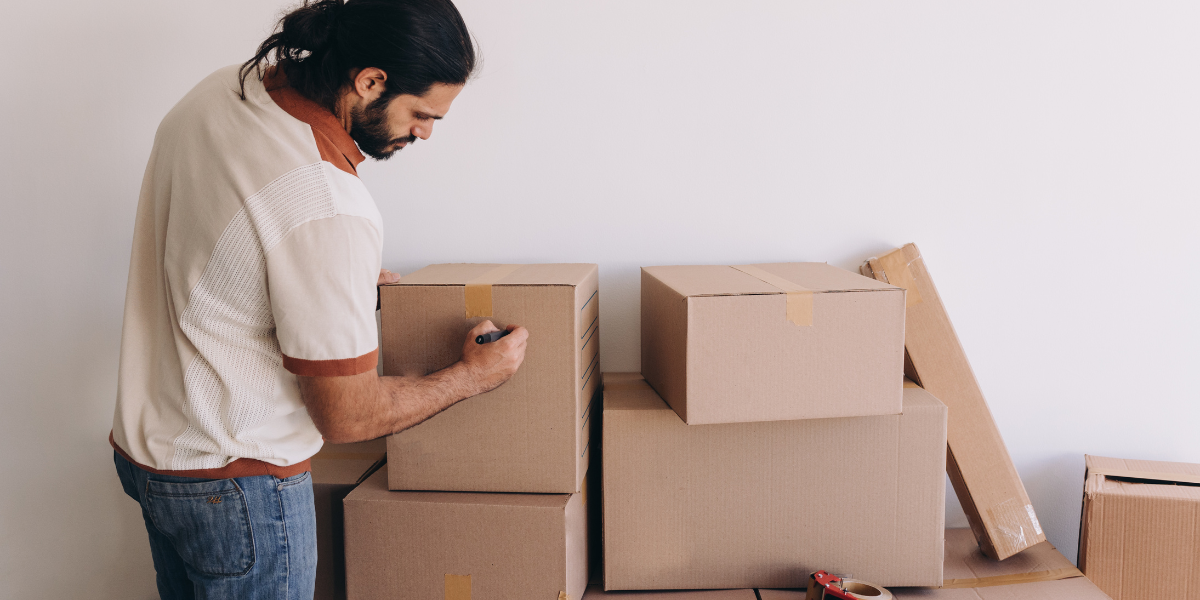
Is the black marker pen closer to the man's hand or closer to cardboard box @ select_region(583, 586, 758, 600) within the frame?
the man's hand

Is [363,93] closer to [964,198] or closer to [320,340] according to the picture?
[320,340]

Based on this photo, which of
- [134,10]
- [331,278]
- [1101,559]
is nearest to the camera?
[331,278]

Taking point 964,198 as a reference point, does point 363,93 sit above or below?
above

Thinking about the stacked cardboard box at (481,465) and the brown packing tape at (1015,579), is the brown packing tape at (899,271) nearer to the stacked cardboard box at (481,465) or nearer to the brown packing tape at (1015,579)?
the brown packing tape at (1015,579)

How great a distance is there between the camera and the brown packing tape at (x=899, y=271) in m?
1.24

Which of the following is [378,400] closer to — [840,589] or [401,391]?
[401,391]

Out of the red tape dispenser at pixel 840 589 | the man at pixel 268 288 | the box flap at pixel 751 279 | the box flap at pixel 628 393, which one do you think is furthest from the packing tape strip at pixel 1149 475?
the man at pixel 268 288

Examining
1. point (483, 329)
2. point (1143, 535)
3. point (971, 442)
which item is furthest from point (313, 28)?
point (1143, 535)

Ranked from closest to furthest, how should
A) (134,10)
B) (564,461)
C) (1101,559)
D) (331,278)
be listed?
(331,278) → (564,461) → (1101,559) → (134,10)

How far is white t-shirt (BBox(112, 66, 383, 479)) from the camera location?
70cm

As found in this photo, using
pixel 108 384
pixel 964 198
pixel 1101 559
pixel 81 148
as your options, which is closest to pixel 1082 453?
pixel 1101 559

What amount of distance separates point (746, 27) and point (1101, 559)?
1171 mm

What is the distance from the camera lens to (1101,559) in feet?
3.85

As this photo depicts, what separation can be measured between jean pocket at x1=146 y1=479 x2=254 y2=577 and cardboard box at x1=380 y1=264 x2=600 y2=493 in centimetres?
25
